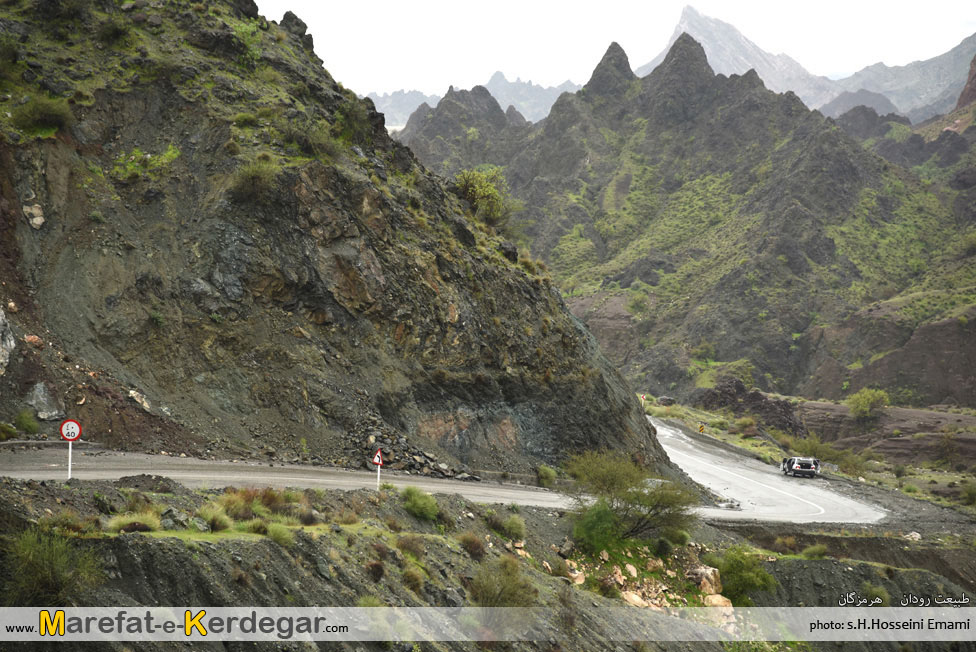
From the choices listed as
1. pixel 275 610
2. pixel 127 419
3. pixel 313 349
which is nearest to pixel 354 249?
pixel 313 349

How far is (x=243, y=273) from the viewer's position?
2783 centimetres

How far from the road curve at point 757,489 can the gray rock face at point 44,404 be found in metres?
31.3

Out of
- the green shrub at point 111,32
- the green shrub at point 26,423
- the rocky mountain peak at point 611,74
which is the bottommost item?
the green shrub at point 26,423

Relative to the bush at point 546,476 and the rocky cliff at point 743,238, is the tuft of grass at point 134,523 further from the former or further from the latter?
the rocky cliff at point 743,238

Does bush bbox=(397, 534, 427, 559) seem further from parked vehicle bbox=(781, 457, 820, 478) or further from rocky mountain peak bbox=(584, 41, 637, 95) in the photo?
rocky mountain peak bbox=(584, 41, 637, 95)

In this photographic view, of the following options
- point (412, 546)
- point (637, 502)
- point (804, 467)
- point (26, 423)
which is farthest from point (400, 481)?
point (804, 467)

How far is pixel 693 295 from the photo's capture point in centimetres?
12075

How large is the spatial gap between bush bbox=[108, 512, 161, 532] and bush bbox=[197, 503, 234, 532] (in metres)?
1.22

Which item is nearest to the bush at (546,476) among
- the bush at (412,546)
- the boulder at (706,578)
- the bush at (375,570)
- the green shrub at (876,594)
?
the boulder at (706,578)

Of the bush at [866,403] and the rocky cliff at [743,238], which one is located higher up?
the rocky cliff at [743,238]

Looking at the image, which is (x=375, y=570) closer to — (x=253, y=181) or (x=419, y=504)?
(x=419, y=504)

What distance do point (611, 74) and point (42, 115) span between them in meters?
169

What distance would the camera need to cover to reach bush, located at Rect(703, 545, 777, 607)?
25.4 m

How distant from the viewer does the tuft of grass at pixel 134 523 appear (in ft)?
35.5
